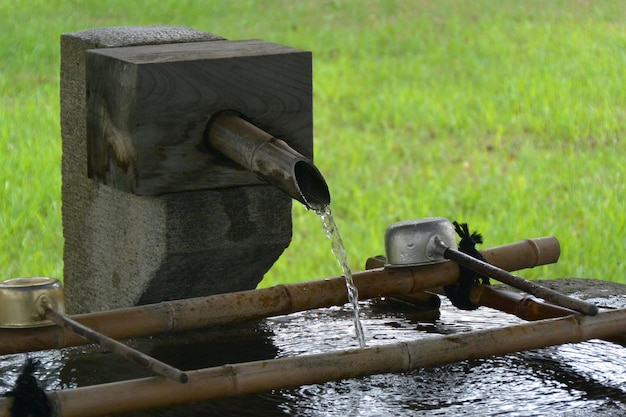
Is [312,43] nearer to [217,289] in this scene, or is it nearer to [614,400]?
[217,289]

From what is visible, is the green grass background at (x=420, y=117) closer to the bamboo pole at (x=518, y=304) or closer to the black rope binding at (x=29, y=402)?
the bamboo pole at (x=518, y=304)

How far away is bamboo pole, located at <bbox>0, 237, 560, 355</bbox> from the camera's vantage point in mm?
2748

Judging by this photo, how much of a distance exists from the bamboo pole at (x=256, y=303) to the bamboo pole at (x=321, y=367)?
0.47m

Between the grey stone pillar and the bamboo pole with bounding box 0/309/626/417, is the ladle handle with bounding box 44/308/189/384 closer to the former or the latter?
the bamboo pole with bounding box 0/309/626/417

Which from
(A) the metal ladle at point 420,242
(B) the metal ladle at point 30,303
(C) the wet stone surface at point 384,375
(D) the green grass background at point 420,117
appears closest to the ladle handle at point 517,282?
(A) the metal ladle at point 420,242

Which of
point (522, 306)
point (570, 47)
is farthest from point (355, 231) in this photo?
point (570, 47)

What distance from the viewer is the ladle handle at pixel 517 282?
276 cm

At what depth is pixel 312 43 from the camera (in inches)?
389

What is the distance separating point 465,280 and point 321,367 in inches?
34.9

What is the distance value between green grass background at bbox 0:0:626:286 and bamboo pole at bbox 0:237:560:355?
2378mm

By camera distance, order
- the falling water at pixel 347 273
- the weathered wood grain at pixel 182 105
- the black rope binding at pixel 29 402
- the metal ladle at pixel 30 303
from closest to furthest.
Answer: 1. the black rope binding at pixel 29 402
2. the metal ladle at pixel 30 303
3. the falling water at pixel 347 273
4. the weathered wood grain at pixel 182 105

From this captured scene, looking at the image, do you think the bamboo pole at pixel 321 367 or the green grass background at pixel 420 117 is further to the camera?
the green grass background at pixel 420 117

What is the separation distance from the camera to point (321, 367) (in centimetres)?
247

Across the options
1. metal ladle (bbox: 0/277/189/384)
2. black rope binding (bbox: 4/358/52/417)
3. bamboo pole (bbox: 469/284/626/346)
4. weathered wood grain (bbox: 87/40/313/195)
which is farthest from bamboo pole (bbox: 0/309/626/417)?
weathered wood grain (bbox: 87/40/313/195)
